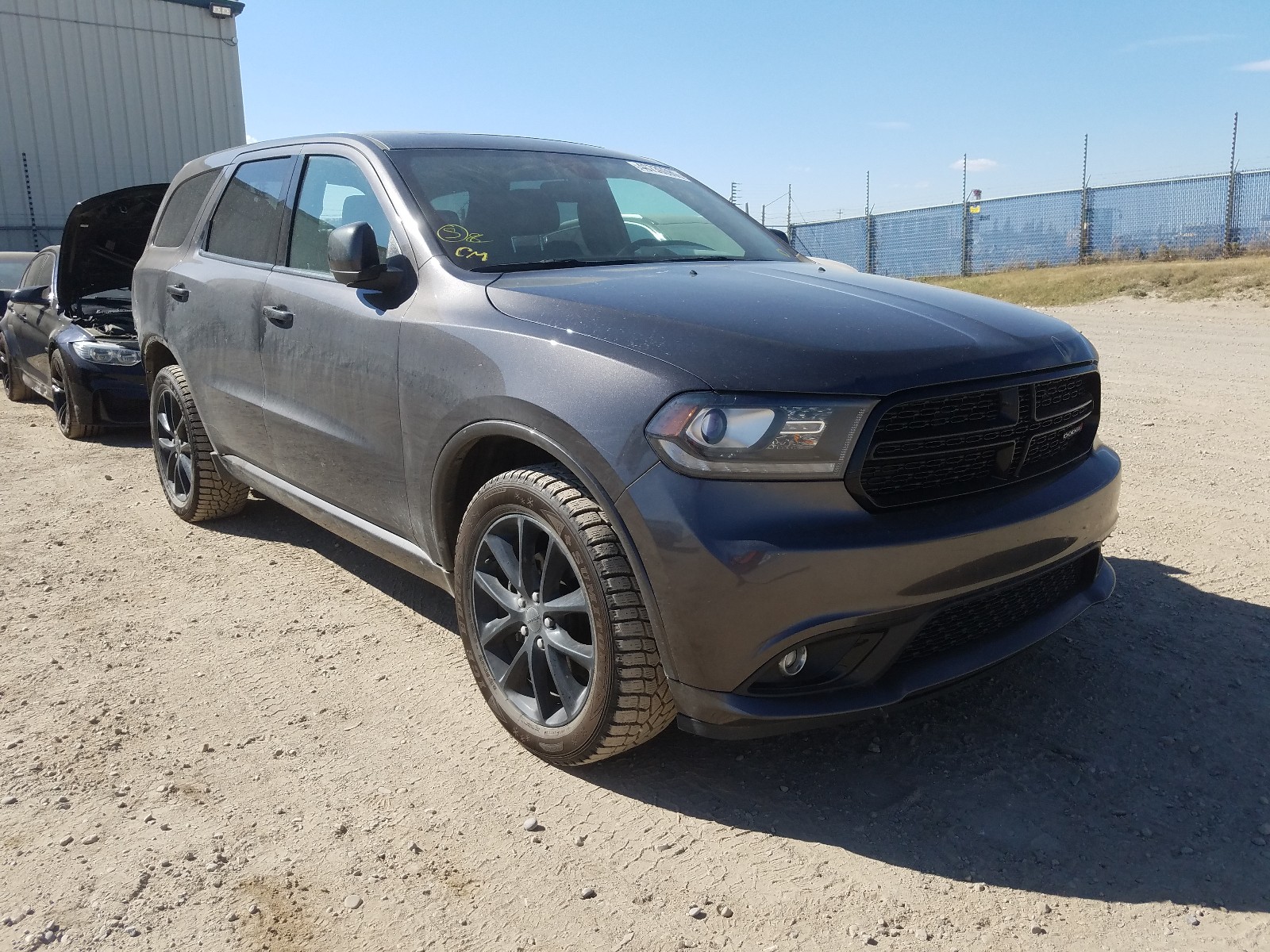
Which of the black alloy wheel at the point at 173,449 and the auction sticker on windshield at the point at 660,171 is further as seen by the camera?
the black alloy wheel at the point at 173,449

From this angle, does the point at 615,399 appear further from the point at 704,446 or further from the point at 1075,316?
the point at 1075,316

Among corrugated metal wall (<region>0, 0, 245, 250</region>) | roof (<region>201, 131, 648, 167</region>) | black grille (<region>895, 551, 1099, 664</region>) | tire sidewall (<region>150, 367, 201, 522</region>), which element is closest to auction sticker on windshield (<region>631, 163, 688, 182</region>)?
roof (<region>201, 131, 648, 167</region>)

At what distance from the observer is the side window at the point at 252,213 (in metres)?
4.04

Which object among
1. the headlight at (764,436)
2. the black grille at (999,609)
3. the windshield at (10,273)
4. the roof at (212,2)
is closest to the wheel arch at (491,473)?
the headlight at (764,436)

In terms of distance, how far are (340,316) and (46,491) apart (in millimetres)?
3736

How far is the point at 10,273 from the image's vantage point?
36.4 ft

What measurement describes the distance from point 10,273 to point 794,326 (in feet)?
37.8

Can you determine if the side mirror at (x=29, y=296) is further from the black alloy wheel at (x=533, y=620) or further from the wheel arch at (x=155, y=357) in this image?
the black alloy wheel at (x=533, y=620)

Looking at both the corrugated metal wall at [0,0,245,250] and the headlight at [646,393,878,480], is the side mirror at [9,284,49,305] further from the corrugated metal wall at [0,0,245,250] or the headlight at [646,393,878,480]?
the corrugated metal wall at [0,0,245,250]

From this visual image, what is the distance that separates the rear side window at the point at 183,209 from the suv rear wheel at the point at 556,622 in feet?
9.82

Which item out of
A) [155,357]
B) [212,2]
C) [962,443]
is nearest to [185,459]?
[155,357]

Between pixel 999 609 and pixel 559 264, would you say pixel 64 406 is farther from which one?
pixel 999 609

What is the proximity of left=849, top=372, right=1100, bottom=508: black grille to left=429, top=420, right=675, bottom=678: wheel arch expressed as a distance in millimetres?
562

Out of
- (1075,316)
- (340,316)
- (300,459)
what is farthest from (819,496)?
(1075,316)
